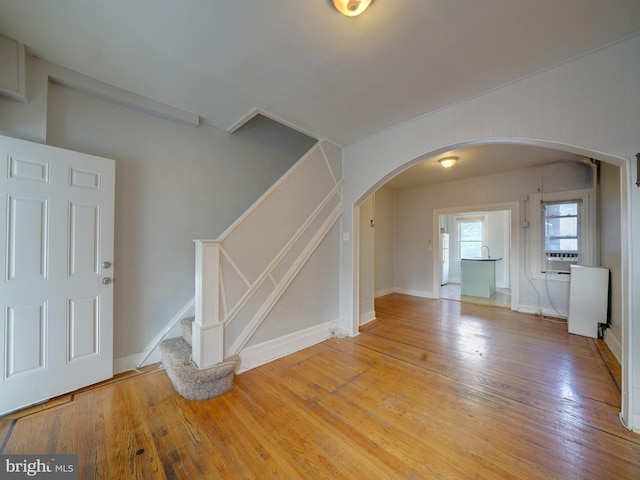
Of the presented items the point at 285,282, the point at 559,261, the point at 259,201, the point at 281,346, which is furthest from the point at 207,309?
the point at 559,261

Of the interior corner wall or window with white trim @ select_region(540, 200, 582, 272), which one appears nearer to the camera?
the interior corner wall

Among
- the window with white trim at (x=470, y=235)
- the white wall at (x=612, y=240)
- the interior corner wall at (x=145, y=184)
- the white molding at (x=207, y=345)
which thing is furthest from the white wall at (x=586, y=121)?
the window with white trim at (x=470, y=235)

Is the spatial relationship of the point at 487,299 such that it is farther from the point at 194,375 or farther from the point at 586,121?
the point at 194,375

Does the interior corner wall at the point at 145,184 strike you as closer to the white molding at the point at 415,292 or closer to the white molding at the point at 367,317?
the white molding at the point at 367,317

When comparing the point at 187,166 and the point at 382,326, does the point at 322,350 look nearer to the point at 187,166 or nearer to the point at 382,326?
the point at 382,326

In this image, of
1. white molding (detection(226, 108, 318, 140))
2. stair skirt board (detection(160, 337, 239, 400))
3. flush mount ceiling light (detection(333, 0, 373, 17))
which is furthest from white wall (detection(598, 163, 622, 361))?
stair skirt board (detection(160, 337, 239, 400))

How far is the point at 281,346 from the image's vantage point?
2.80m

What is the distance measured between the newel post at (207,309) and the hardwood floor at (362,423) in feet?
1.17

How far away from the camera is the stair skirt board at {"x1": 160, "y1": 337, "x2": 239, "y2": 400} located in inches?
79.0

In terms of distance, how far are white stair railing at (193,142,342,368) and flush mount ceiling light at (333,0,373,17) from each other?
1.63 metres

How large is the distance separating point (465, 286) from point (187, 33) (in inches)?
261

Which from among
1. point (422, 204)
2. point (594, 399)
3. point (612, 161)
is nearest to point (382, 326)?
point (594, 399)

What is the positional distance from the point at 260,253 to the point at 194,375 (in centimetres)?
125
